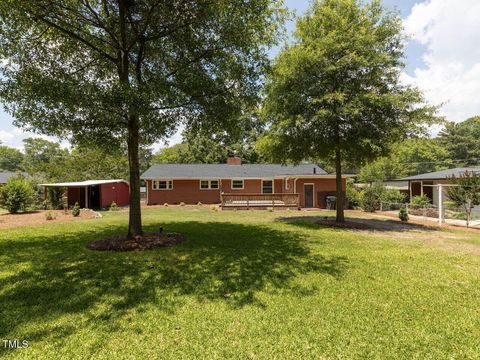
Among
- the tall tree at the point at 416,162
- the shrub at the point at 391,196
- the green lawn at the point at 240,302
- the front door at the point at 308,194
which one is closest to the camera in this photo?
the green lawn at the point at 240,302

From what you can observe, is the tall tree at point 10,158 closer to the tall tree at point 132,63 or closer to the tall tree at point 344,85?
the tall tree at point 132,63

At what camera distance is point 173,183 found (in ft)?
93.5

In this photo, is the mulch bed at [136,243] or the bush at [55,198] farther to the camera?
the bush at [55,198]

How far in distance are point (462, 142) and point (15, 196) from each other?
72944 mm

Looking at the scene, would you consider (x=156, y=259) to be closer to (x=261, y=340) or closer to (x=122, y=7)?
(x=261, y=340)

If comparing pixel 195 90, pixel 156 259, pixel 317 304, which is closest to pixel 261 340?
pixel 317 304

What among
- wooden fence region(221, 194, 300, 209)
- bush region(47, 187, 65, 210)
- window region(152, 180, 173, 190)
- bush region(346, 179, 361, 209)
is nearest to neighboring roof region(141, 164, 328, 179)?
window region(152, 180, 173, 190)

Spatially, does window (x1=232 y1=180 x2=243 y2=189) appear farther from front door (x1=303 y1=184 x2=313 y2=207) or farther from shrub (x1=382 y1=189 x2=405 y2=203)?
shrub (x1=382 y1=189 x2=405 y2=203)

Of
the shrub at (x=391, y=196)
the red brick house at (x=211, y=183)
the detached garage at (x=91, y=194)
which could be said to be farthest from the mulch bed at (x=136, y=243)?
the shrub at (x=391, y=196)

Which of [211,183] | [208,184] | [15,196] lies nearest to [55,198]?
[15,196]

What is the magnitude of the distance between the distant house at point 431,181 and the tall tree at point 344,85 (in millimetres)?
13524

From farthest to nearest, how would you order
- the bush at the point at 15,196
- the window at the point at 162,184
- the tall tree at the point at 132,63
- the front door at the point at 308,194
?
the window at the point at 162,184
the front door at the point at 308,194
the bush at the point at 15,196
the tall tree at the point at 132,63

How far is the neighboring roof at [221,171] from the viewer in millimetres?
28297

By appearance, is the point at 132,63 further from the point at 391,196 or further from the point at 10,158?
the point at 10,158
